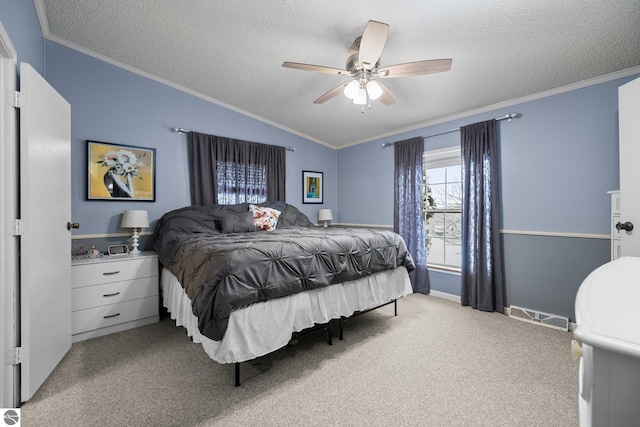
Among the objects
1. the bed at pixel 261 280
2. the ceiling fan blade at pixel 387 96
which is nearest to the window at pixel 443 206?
the bed at pixel 261 280

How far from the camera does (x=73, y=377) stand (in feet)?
6.16

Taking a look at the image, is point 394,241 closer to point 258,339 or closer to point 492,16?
point 258,339

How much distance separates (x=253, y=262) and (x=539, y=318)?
2.95 meters

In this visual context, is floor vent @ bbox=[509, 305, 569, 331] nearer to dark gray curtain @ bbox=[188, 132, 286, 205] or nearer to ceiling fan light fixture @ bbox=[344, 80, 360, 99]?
ceiling fan light fixture @ bbox=[344, 80, 360, 99]

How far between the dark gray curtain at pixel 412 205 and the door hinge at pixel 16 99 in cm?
377

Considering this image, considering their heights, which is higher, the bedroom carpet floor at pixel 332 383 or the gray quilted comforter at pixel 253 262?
the gray quilted comforter at pixel 253 262

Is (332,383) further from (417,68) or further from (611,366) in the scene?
(417,68)

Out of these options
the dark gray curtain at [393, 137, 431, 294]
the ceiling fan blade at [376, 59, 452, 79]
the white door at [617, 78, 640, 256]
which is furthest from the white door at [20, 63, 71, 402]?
the white door at [617, 78, 640, 256]

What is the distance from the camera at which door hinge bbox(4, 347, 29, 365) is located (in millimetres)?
1572

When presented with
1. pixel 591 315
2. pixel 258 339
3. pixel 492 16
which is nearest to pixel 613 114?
pixel 492 16

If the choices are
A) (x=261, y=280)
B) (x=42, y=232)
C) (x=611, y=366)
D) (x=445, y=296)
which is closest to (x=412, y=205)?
(x=445, y=296)

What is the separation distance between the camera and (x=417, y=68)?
79.9 inches

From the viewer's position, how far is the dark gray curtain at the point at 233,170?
3463 millimetres

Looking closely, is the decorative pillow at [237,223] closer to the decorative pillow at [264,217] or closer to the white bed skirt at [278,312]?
the decorative pillow at [264,217]
